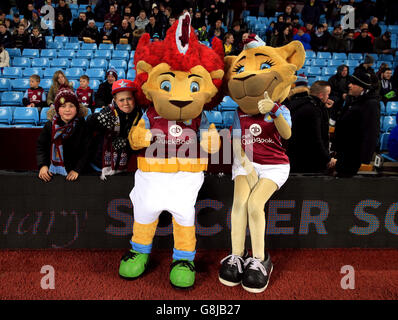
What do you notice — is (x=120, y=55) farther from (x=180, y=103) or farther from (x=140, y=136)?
(x=180, y=103)

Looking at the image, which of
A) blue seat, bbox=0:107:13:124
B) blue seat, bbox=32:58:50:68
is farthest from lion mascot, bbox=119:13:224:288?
blue seat, bbox=32:58:50:68

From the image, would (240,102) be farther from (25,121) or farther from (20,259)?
(25,121)

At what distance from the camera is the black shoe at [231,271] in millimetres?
2273

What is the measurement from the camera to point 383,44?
9.15m

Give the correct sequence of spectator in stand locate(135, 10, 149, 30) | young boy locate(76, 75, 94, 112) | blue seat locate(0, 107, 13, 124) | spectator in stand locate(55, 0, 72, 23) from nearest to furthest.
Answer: blue seat locate(0, 107, 13, 124), young boy locate(76, 75, 94, 112), spectator in stand locate(135, 10, 149, 30), spectator in stand locate(55, 0, 72, 23)

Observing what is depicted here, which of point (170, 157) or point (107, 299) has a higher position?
point (170, 157)

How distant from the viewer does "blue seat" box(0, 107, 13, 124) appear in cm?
537

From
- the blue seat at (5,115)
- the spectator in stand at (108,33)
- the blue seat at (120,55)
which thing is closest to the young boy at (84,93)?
the blue seat at (5,115)

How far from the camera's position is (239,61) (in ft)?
7.24

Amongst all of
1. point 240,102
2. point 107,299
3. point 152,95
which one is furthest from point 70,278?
point 240,102

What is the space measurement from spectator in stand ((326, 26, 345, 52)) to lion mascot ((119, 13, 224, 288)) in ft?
25.9

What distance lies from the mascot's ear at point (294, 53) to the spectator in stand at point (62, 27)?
8.33 m

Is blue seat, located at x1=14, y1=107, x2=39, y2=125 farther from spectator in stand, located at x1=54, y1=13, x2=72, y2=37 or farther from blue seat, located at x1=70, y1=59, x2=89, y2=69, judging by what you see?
spectator in stand, located at x1=54, y1=13, x2=72, y2=37

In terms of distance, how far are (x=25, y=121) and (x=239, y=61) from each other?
4390 mm
